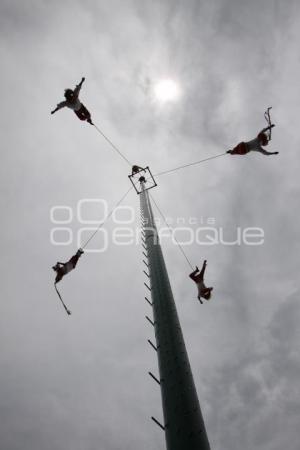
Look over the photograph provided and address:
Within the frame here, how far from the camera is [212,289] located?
506 inches

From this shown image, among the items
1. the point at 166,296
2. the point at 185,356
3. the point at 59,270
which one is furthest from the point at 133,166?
the point at 185,356

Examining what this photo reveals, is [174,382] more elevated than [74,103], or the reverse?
[74,103]

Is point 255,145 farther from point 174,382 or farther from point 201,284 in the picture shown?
point 174,382

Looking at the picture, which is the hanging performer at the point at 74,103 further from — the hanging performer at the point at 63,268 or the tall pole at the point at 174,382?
the tall pole at the point at 174,382

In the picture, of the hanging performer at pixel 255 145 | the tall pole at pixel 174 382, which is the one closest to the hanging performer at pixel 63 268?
the tall pole at pixel 174 382

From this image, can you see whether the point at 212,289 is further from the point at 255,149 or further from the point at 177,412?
the point at 177,412

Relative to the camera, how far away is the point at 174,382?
6.43 m

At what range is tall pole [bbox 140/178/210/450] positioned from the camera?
5.55 meters

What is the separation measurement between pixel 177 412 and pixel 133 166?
19338 millimetres

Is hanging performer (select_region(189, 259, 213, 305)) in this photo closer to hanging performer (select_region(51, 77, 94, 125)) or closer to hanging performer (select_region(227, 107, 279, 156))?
hanging performer (select_region(227, 107, 279, 156))

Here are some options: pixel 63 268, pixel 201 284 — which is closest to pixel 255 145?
pixel 201 284

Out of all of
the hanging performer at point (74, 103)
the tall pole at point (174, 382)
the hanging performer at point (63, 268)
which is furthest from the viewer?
the hanging performer at point (63, 268)

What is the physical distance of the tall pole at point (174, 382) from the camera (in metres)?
5.55

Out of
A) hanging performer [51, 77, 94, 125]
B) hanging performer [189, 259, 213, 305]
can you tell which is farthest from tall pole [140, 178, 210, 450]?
hanging performer [51, 77, 94, 125]
